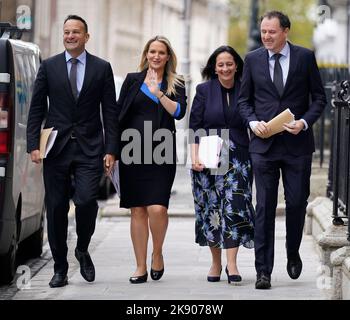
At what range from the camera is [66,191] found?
35.4ft

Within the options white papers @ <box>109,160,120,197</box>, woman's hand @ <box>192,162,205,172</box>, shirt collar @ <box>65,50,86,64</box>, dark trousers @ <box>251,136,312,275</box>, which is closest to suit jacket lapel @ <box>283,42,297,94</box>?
dark trousers @ <box>251,136,312,275</box>

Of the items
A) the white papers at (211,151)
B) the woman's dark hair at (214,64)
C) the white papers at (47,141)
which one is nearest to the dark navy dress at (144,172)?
the white papers at (211,151)

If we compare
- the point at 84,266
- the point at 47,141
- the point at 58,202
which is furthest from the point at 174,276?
the point at 47,141

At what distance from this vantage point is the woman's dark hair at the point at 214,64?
438 inches

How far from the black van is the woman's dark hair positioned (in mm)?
1463

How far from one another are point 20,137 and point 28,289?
1.20 m

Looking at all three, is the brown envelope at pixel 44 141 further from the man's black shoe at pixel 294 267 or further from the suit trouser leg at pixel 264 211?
the man's black shoe at pixel 294 267

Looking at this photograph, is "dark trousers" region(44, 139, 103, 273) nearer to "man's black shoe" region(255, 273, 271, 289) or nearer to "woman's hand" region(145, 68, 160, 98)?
"woman's hand" region(145, 68, 160, 98)

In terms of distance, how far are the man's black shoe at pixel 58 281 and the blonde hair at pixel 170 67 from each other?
1657 millimetres

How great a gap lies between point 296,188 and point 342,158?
1.34 meters

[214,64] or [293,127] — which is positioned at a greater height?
[214,64]

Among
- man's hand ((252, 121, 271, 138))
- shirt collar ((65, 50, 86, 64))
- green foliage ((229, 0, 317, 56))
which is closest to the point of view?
man's hand ((252, 121, 271, 138))

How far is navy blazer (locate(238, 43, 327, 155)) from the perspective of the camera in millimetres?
10500

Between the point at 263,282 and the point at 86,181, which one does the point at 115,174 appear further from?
the point at 263,282
